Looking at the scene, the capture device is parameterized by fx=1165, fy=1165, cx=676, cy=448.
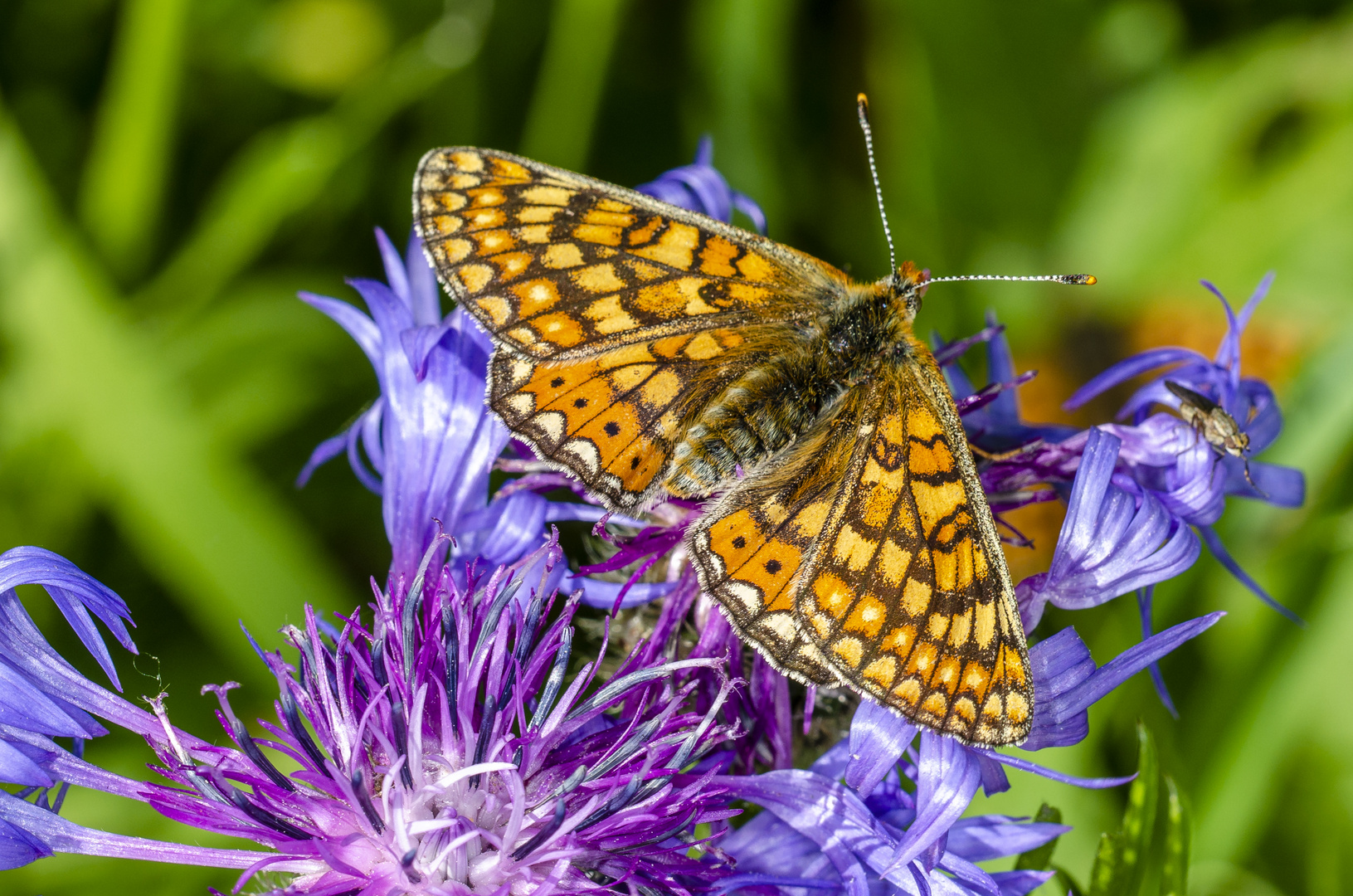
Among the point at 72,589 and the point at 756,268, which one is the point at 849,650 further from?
the point at 72,589

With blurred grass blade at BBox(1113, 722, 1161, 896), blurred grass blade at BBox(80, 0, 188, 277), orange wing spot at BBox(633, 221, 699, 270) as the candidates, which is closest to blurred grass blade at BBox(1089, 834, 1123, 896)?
blurred grass blade at BBox(1113, 722, 1161, 896)

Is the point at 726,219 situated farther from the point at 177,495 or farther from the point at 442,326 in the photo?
the point at 177,495

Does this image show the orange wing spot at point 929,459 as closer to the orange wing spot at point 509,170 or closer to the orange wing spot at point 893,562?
the orange wing spot at point 893,562

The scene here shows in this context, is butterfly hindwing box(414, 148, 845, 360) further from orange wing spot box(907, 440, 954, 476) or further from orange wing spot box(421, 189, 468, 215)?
orange wing spot box(907, 440, 954, 476)

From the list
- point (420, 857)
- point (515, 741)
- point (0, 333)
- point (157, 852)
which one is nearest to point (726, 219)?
point (515, 741)

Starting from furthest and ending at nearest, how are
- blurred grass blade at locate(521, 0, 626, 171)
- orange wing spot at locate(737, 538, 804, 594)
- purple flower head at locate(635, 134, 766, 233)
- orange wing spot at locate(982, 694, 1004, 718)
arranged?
1. blurred grass blade at locate(521, 0, 626, 171)
2. purple flower head at locate(635, 134, 766, 233)
3. orange wing spot at locate(737, 538, 804, 594)
4. orange wing spot at locate(982, 694, 1004, 718)

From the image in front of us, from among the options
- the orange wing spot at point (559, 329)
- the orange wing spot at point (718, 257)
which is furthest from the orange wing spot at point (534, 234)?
the orange wing spot at point (718, 257)

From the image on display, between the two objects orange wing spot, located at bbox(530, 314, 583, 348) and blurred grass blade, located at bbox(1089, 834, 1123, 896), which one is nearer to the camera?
blurred grass blade, located at bbox(1089, 834, 1123, 896)
